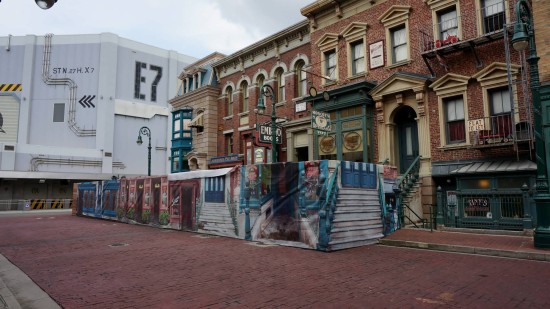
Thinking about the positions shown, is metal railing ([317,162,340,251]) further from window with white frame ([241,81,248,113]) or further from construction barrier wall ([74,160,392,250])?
window with white frame ([241,81,248,113])

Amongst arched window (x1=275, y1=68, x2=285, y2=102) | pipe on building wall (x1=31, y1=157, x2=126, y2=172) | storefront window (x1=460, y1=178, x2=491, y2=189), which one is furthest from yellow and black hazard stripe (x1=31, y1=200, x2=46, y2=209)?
storefront window (x1=460, y1=178, x2=491, y2=189)

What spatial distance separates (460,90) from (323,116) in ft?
18.3

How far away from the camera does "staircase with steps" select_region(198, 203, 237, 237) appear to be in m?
12.9

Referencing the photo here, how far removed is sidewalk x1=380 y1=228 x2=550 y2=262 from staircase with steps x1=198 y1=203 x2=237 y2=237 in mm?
5099

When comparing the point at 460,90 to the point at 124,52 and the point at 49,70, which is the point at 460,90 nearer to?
the point at 124,52

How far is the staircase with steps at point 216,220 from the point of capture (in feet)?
42.4

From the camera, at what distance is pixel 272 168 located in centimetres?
1163

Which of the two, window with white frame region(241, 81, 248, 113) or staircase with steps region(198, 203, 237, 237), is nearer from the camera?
staircase with steps region(198, 203, 237, 237)

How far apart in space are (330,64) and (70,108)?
36.1m

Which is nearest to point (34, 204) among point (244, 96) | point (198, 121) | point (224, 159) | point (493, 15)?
point (198, 121)

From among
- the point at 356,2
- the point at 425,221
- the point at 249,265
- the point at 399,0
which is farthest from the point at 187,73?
the point at 249,265

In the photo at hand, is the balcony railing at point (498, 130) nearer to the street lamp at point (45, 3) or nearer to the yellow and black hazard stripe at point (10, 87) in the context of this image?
the street lamp at point (45, 3)

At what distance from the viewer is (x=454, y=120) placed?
15031 millimetres

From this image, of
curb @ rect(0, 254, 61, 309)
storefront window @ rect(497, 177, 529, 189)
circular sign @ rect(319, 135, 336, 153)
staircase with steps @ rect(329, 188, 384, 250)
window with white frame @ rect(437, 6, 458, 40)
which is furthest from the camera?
circular sign @ rect(319, 135, 336, 153)
